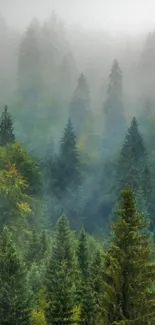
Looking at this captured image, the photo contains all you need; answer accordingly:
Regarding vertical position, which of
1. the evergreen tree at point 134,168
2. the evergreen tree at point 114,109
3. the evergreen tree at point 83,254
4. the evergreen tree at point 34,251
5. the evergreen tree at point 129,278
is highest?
the evergreen tree at point 114,109

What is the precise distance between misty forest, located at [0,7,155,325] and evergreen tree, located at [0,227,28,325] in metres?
0.07

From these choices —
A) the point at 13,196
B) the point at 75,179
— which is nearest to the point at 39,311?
the point at 13,196

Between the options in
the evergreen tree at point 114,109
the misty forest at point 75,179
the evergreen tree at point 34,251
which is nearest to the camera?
the misty forest at point 75,179

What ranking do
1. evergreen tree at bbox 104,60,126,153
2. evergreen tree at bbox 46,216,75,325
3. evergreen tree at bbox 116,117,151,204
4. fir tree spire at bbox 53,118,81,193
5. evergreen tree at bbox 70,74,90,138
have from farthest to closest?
evergreen tree at bbox 70,74,90,138 → evergreen tree at bbox 104,60,126,153 → fir tree spire at bbox 53,118,81,193 → evergreen tree at bbox 116,117,151,204 → evergreen tree at bbox 46,216,75,325

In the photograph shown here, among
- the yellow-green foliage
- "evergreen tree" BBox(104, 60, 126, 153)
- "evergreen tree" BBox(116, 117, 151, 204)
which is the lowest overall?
the yellow-green foliage

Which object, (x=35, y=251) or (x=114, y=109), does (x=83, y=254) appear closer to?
(x=35, y=251)

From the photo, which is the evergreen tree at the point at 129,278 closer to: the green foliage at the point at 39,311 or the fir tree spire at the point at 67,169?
the green foliage at the point at 39,311

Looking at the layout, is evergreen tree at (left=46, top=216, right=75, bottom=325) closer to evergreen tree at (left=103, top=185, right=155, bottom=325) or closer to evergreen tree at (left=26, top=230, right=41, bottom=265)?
evergreen tree at (left=103, top=185, right=155, bottom=325)

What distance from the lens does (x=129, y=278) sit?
101 ft

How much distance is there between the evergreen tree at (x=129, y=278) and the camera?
3064cm

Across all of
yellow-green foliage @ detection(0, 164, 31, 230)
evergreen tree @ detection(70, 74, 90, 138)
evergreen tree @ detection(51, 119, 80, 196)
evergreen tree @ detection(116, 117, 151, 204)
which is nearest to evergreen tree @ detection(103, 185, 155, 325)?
yellow-green foliage @ detection(0, 164, 31, 230)

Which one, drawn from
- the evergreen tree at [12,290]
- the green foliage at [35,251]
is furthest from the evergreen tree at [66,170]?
the evergreen tree at [12,290]

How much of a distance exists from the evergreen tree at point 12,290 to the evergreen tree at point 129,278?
25.1 ft

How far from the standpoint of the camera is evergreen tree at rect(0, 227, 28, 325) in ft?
120
